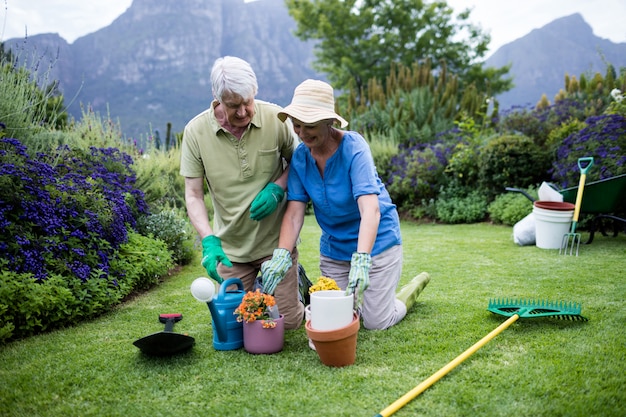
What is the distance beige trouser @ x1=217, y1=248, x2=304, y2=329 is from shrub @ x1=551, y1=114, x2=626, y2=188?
425 centimetres

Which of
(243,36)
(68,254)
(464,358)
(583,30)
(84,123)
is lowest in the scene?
(464,358)

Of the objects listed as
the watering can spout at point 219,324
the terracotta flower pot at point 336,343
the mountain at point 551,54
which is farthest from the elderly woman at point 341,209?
the mountain at point 551,54

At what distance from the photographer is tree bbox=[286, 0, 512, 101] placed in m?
19.7

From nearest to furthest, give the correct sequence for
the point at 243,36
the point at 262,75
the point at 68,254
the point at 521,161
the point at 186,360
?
the point at 186,360 < the point at 68,254 < the point at 521,161 < the point at 262,75 < the point at 243,36

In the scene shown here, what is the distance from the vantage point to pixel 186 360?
102 inches

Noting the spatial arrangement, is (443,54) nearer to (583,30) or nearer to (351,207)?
(351,207)

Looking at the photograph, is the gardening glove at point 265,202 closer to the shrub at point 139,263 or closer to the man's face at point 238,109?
the man's face at point 238,109

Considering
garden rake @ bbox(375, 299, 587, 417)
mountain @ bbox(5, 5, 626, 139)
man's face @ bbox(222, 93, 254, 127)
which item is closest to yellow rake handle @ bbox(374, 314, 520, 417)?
garden rake @ bbox(375, 299, 587, 417)

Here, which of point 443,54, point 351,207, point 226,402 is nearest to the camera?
point 226,402

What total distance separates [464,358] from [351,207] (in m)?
1.03

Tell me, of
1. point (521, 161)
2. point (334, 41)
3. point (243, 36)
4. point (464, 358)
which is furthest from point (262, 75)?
point (464, 358)

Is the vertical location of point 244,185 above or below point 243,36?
below

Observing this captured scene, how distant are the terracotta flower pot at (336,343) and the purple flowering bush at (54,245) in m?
1.69

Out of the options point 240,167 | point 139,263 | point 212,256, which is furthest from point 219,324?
point 139,263
